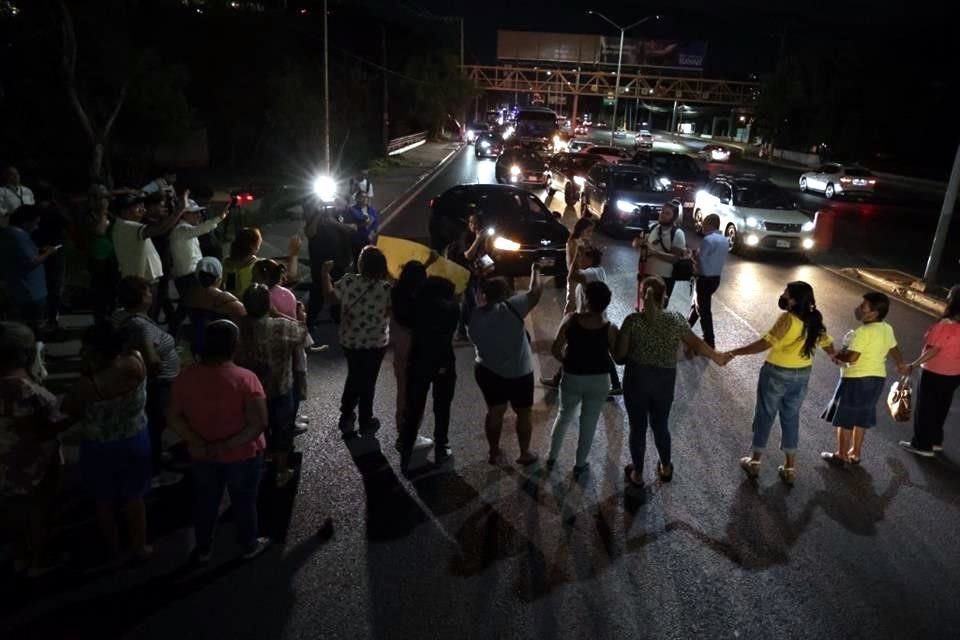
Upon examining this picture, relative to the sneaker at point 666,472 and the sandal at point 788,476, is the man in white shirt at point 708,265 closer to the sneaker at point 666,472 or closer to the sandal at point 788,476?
the sandal at point 788,476

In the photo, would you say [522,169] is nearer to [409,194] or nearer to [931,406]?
[409,194]

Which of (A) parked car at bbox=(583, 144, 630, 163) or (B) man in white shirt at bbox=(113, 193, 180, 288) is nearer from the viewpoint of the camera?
(B) man in white shirt at bbox=(113, 193, 180, 288)

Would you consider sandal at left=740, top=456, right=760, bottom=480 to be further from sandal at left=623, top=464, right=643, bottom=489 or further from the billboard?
the billboard

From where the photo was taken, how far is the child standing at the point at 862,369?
5.61 metres

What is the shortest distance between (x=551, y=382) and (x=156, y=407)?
4031mm

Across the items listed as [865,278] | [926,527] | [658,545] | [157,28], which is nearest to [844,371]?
[926,527]

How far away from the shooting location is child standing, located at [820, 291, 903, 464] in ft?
18.4

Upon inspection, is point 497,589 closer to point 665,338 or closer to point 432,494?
point 432,494

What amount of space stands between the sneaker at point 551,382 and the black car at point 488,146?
119ft

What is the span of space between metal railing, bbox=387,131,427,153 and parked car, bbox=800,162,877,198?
76.1 ft

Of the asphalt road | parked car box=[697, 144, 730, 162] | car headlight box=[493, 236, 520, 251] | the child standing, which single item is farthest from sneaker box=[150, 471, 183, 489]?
parked car box=[697, 144, 730, 162]

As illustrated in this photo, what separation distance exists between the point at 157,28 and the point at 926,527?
101ft

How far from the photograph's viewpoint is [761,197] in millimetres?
16969

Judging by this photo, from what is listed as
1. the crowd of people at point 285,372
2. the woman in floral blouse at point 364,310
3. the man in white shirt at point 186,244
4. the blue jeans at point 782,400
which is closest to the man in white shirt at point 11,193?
the crowd of people at point 285,372
